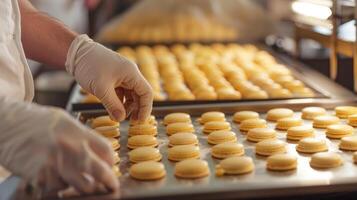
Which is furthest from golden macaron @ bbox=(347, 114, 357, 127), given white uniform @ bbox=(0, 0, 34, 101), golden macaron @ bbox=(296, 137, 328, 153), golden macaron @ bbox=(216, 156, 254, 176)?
white uniform @ bbox=(0, 0, 34, 101)

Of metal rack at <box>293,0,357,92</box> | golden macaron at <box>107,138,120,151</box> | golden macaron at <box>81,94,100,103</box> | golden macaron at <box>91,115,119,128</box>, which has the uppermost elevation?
metal rack at <box>293,0,357,92</box>

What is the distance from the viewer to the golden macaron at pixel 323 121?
2.10 metres

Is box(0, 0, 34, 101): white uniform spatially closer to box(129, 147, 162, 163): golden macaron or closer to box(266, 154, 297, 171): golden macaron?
box(129, 147, 162, 163): golden macaron

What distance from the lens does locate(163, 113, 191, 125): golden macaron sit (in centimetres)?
223

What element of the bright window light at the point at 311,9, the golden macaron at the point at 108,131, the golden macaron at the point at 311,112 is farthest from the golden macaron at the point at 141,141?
the bright window light at the point at 311,9

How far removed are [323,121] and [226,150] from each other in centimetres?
53

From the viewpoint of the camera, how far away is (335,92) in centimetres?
258

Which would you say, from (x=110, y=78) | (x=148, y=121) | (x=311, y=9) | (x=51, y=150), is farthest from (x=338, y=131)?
(x=311, y=9)

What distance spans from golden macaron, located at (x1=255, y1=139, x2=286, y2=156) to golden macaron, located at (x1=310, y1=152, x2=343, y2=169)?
0.49ft

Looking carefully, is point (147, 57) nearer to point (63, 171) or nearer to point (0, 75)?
point (0, 75)

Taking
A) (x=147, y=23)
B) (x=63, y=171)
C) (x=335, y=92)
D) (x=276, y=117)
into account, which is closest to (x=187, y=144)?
(x=276, y=117)

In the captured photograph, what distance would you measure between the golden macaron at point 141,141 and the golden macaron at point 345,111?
804 millimetres

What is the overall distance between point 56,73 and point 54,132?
3493mm

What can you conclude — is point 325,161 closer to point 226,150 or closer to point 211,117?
point 226,150
